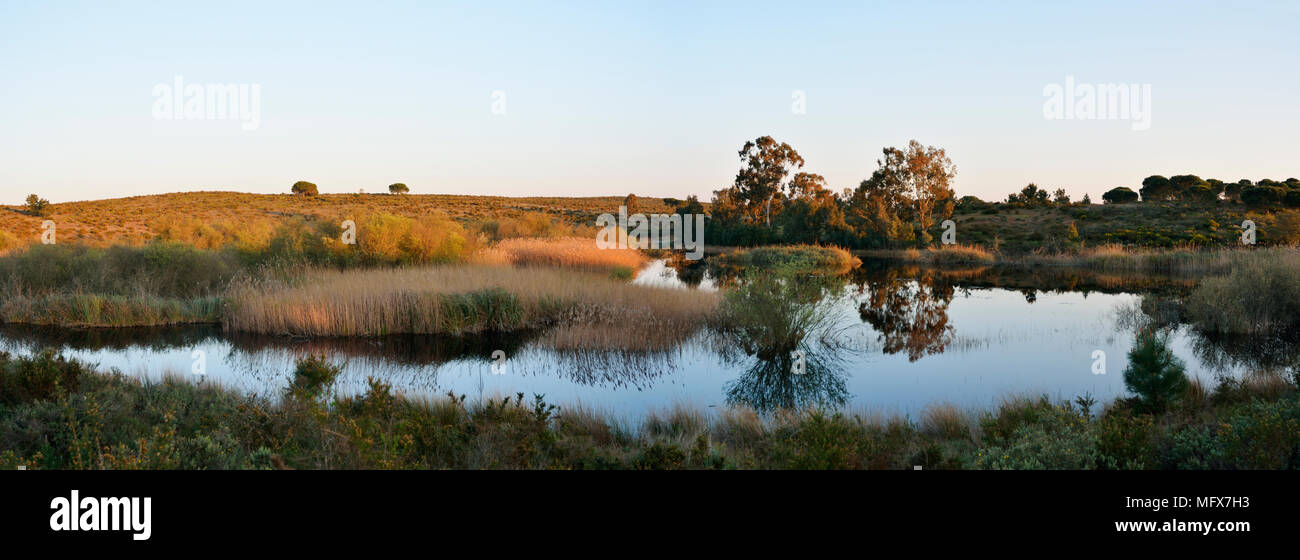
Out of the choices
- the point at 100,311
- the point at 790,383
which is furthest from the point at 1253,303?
the point at 100,311

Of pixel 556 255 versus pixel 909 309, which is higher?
pixel 556 255

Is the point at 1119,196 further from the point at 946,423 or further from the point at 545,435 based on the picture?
the point at 545,435

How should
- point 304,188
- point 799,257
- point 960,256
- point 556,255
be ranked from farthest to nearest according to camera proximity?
point 304,188, point 960,256, point 799,257, point 556,255

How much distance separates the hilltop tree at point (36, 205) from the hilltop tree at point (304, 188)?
85.6ft

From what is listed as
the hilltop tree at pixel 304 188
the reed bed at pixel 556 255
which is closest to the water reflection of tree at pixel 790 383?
the reed bed at pixel 556 255

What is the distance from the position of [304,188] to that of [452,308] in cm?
7367

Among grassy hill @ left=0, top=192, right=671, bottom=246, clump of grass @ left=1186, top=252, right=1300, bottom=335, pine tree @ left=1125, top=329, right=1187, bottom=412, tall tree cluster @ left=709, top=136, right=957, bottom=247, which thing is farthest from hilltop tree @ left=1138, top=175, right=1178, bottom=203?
pine tree @ left=1125, top=329, right=1187, bottom=412

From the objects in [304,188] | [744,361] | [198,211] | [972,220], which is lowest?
[744,361]

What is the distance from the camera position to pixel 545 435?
5.27 m

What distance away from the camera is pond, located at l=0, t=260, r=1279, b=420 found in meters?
9.28

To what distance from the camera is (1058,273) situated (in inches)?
1154

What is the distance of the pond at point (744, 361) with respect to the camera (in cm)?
928

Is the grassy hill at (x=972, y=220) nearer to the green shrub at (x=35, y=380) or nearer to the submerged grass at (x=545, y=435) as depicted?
the green shrub at (x=35, y=380)
